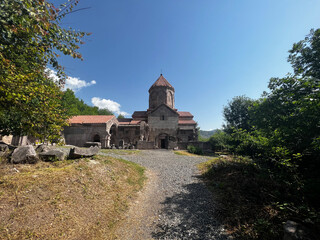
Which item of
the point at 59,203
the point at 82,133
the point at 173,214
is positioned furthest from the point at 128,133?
the point at 173,214

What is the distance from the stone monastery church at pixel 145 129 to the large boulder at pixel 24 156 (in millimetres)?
14274

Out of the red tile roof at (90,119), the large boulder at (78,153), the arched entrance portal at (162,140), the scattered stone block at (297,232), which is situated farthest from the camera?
the arched entrance portal at (162,140)

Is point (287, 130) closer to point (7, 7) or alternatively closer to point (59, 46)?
point (59, 46)

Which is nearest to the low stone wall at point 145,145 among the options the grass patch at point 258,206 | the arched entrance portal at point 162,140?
the arched entrance portal at point 162,140

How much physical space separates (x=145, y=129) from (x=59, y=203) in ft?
66.4

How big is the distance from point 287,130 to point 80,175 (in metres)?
7.57

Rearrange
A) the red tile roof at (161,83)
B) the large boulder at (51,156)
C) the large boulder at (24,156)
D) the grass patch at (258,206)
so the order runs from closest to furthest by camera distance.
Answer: the grass patch at (258,206)
the large boulder at (24,156)
the large boulder at (51,156)
the red tile roof at (161,83)

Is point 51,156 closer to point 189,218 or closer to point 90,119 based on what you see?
point 189,218

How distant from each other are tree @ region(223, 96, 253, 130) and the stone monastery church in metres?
7.26

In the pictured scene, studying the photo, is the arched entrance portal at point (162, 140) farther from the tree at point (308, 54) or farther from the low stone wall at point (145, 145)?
the tree at point (308, 54)

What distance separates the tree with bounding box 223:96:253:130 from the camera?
77.5 feet

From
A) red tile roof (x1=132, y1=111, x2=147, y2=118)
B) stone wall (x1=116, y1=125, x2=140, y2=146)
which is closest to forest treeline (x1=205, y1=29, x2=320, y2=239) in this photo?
stone wall (x1=116, y1=125, x2=140, y2=146)

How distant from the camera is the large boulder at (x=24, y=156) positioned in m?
5.05

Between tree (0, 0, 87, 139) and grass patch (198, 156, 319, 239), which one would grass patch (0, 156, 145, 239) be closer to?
tree (0, 0, 87, 139)
